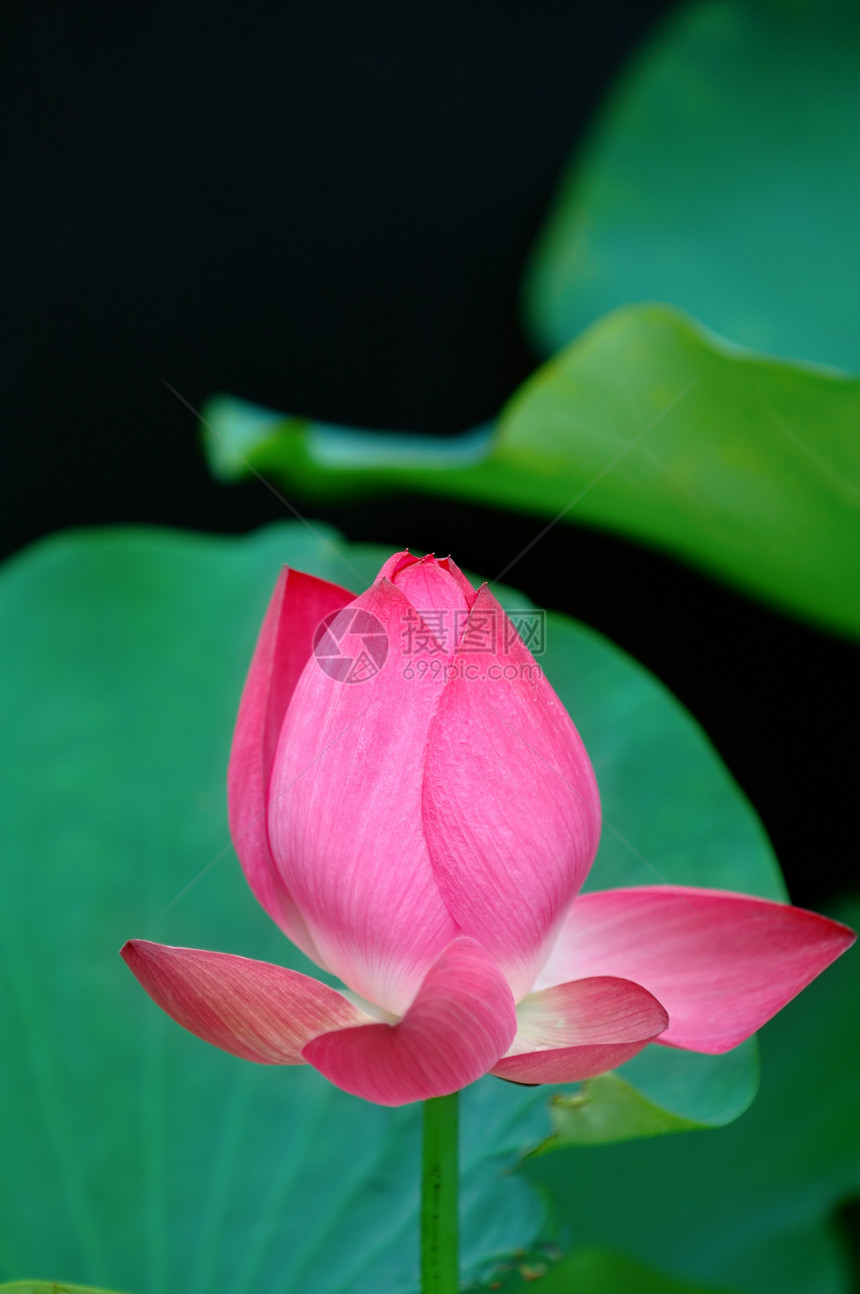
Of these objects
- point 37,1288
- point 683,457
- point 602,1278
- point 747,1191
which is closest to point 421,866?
point 37,1288

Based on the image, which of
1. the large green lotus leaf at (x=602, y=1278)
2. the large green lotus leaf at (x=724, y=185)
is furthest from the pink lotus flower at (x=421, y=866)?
the large green lotus leaf at (x=724, y=185)

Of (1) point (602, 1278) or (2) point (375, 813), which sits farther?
(1) point (602, 1278)

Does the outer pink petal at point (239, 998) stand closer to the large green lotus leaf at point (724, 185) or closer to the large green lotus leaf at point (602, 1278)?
the large green lotus leaf at point (602, 1278)

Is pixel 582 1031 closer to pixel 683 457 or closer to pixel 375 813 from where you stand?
pixel 375 813

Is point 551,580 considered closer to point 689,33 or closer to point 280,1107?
point 689,33

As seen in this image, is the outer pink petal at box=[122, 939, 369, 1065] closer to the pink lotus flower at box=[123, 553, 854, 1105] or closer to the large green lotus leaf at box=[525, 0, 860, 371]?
the pink lotus flower at box=[123, 553, 854, 1105]
